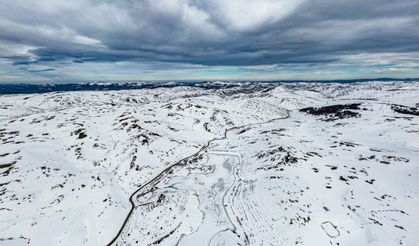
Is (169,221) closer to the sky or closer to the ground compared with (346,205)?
closer to the ground

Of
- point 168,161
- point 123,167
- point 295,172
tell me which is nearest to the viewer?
point 295,172

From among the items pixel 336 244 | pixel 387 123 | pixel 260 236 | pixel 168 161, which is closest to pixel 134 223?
pixel 260 236

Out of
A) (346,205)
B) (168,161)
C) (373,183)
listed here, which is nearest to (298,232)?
(346,205)

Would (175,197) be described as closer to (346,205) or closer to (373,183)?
(346,205)

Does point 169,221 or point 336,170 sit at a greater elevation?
point 336,170

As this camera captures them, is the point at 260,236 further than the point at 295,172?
No

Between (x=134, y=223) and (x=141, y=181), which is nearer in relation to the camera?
(x=134, y=223)

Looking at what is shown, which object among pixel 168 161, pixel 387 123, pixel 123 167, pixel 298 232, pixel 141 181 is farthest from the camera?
pixel 387 123

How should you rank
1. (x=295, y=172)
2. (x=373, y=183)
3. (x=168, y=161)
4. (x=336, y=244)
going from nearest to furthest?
(x=336, y=244), (x=373, y=183), (x=295, y=172), (x=168, y=161)

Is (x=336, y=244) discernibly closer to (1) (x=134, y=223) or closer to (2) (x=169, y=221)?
(2) (x=169, y=221)
